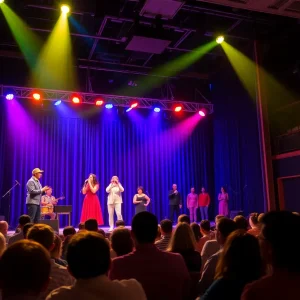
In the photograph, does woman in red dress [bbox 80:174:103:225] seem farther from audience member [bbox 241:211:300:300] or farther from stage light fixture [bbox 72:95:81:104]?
audience member [bbox 241:211:300:300]

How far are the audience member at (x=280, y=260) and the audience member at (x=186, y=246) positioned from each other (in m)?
1.83

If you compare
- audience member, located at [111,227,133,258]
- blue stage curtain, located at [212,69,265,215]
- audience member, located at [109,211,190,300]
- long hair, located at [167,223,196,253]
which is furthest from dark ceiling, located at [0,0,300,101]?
audience member, located at [109,211,190,300]

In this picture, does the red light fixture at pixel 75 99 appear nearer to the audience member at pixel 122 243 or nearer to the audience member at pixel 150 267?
the audience member at pixel 122 243

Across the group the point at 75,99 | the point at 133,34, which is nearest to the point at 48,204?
the point at 75,99

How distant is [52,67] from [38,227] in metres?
10.8

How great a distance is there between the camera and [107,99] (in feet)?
43.4

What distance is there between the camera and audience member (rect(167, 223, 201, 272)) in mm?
3371

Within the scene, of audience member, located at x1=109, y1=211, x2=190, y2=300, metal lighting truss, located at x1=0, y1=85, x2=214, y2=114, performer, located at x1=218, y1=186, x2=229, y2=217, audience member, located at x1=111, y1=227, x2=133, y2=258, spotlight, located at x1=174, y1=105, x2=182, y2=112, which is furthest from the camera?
spotlight, located at x1=174, y1=105, x2=182, y2=112

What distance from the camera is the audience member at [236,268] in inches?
73.0

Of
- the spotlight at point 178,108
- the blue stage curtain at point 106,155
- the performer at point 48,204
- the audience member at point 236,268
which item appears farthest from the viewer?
the spotlight at point 178,108

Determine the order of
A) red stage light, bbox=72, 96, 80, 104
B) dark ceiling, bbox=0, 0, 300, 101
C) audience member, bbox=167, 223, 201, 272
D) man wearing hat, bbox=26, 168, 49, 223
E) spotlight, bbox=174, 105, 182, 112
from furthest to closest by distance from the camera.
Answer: spotlight, bbox=174, 105, 182, 112
red stage light, bbox=72, 96, 80, 104
dark ceiling, bbox=0, 0, 300, 101
man wearing hat, bbox=26, 168, 49, 223
audience member, bbox=167, 223, 201, 272

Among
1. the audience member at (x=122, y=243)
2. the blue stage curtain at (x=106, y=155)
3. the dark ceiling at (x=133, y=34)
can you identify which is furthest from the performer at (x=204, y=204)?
the audience member at (x=122, y=243)

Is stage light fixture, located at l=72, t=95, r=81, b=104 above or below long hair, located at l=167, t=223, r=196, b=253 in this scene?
above

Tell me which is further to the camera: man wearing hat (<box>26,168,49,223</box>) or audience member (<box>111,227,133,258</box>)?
man wearing hat (<box>26,168,49,223</box>)
